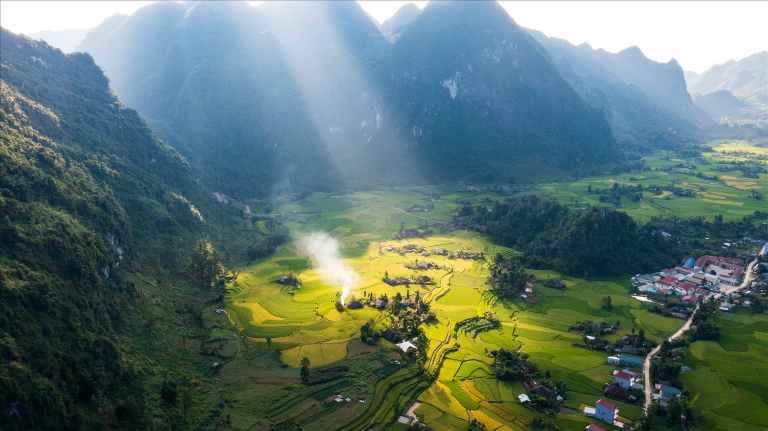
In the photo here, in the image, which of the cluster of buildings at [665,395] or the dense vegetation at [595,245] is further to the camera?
the dense vegetation at [595,245]

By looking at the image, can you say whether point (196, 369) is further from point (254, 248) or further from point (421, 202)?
point (421, 202)

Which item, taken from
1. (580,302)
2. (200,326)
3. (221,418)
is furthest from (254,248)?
(580,302)

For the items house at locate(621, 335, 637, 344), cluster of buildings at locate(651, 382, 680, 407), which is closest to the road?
cluster of buildings at locate(651, 382, 680, 407)

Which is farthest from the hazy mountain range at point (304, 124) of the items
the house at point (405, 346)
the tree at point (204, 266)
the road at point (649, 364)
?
the road at point (649, 364)

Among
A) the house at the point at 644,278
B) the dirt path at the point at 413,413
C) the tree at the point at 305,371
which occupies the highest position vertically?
the tree at the point at 305,371

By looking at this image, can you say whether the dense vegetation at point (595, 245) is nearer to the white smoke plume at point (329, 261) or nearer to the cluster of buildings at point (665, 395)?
the white smoke plume at point (329, 261)

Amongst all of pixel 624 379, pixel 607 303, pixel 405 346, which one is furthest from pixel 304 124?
pixel 624 379
